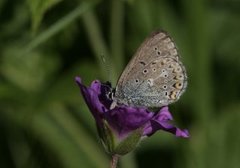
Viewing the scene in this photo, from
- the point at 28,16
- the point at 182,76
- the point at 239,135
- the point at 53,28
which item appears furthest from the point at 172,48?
the point at 239,135

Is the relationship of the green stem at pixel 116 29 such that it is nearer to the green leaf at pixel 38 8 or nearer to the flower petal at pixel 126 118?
the green leaf at pixel 38 8

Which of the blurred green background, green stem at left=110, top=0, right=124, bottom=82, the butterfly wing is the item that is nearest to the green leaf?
the blurred green background

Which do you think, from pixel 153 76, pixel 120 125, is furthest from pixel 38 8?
pixel 120 125

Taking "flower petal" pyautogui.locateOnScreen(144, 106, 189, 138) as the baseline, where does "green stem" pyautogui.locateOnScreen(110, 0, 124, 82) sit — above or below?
above

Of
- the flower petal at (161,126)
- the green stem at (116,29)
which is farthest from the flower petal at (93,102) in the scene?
the green stem at (116,29)

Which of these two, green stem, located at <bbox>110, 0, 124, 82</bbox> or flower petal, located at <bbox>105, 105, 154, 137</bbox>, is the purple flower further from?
green stem, located at <bbox>110, 0, 124, 82</bbox>

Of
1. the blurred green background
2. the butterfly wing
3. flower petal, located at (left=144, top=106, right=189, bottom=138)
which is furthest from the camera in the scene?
the blurred green background
